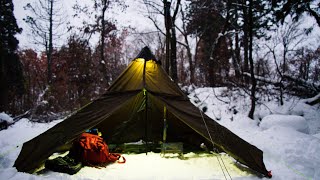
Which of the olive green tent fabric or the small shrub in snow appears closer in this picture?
the olive green tent fabric

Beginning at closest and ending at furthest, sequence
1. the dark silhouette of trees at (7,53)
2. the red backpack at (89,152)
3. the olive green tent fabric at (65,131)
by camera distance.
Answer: the olive green tent fabric at (65,131), the red backpack at (89,152), the dark silhouette of trees at (7,53)

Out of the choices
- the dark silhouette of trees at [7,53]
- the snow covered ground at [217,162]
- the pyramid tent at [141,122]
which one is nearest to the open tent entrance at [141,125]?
the pyramid tent at [141,122]

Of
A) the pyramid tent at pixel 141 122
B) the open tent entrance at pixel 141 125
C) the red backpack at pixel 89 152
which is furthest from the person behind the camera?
the open tent entrance at pixel 141 125

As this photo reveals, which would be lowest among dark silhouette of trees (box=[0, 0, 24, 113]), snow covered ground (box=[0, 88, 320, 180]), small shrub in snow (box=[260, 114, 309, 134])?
snow covered ground (box=[0, 88, 320, 180])

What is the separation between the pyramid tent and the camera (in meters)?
3.24

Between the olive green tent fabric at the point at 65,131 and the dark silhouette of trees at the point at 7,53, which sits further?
the dark silhouette of trees at the point at 7,53

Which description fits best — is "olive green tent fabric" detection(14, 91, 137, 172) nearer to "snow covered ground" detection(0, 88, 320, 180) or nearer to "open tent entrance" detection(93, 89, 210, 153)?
"snow covered ground" detection(0, 88, 320, 180)

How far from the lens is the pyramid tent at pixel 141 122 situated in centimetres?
324

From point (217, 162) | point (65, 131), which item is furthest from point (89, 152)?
point (217, 162)

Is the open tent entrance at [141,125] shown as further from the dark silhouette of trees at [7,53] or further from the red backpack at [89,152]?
the dark silhouette of trees at [7,53]

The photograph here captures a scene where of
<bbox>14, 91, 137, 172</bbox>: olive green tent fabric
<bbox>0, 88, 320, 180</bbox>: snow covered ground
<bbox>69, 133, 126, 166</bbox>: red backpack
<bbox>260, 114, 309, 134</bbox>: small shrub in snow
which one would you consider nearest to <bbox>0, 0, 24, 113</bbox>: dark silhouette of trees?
<bbox>0, 88, 320, 180</bbox>: snow covered ground

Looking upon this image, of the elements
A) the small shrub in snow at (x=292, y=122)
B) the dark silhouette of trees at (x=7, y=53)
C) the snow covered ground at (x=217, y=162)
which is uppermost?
the dark silhouette of trees at (x=7, y=53)

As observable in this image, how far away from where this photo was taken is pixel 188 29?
1612 cm

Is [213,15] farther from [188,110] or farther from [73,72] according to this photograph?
[188,110]
